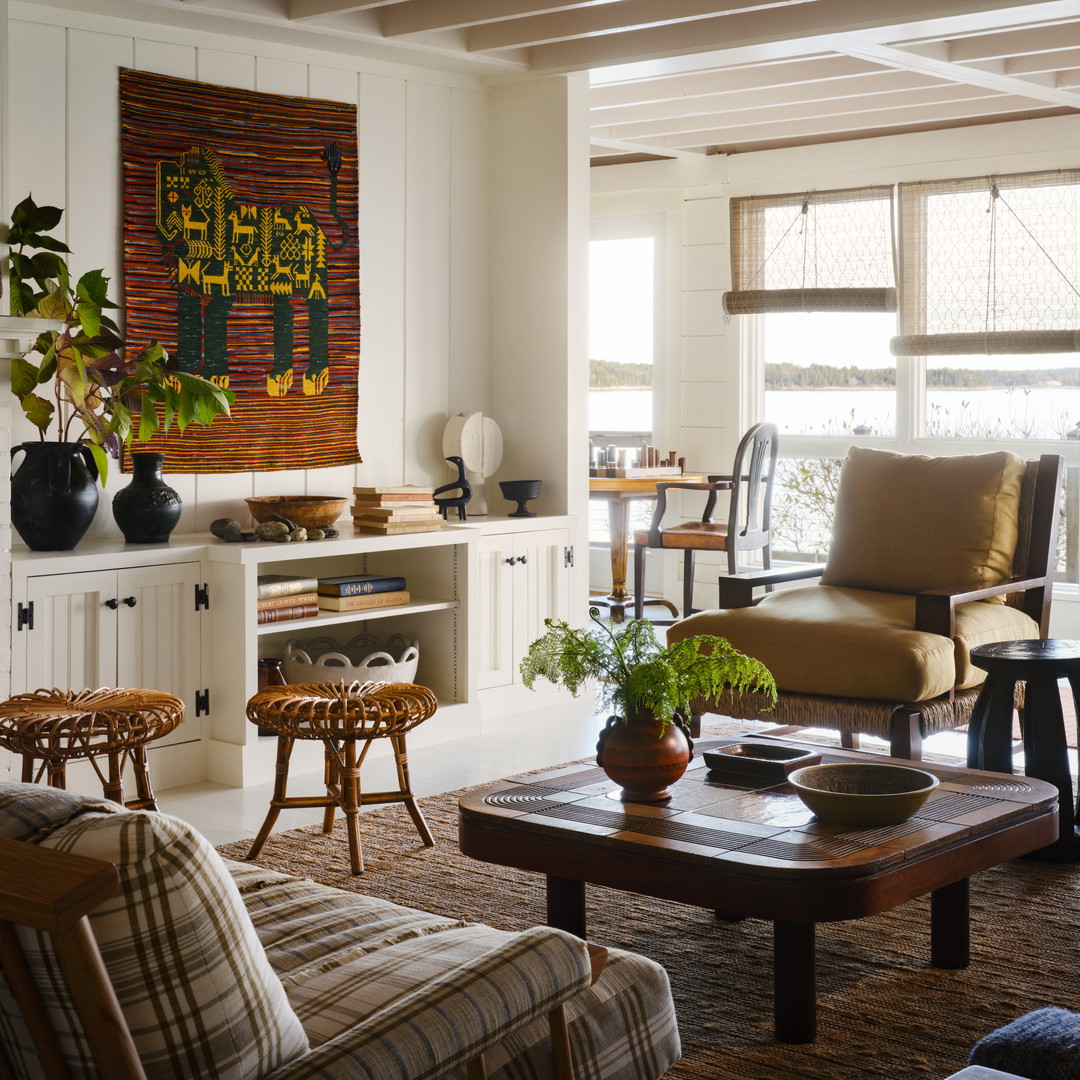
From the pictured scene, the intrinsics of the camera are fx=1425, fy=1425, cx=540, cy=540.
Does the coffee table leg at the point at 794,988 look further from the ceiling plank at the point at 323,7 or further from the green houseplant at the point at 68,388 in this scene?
the ceiling plank at the point at 323,7

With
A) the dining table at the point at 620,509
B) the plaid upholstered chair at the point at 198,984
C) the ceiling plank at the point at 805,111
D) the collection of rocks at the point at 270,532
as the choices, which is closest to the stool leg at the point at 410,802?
the collection of rocks at the point at 270,532

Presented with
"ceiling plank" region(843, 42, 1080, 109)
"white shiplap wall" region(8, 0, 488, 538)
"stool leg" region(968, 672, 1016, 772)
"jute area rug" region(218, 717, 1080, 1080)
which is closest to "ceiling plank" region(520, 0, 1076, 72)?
"ceiling plank" region(843, 42, 1080, 109)

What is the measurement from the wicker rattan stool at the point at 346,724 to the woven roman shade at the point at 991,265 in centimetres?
438

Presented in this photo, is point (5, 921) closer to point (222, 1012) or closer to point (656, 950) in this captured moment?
point (222, 1012)

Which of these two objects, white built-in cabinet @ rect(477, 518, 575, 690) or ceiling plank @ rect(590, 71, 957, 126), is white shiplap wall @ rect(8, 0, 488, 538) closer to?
white built-in cabinet @ rect(477, 518, 575, 690)

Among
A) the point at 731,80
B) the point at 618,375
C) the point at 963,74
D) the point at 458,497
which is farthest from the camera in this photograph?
the point at 618,375

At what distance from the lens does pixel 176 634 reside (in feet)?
14.6

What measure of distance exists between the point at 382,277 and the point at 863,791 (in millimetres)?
3359

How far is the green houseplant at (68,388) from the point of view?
13.6 feet

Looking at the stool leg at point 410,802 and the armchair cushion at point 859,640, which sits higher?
the armchair cushion at point 859,640

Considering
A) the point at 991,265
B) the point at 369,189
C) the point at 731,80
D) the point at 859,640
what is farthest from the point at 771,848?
the point at 991,265

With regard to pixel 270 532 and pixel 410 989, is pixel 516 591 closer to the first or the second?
pixel 270 532

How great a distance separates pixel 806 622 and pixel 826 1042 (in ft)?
5.73

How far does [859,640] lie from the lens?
3979 millimetres
